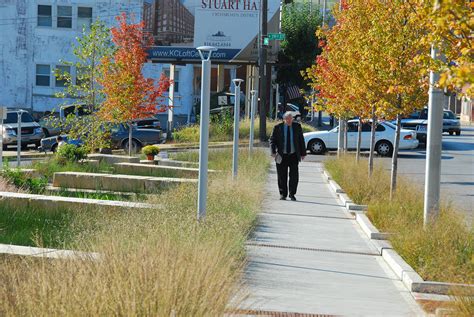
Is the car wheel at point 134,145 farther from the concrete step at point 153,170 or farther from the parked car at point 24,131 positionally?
the concrete step at point 153,170

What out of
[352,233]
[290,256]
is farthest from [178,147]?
[290,256]

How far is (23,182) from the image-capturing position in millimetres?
19672

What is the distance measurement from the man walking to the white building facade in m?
32.4

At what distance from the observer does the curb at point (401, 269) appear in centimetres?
986

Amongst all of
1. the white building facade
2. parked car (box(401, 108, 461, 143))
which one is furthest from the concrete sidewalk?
the white building facade

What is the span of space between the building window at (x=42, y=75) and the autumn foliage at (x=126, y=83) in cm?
1626

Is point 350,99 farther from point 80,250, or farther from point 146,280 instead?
point 146,280

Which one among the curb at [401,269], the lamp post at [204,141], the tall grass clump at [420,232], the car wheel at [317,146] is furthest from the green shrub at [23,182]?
the car wheel at [317,146]

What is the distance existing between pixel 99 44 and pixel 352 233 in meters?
19.8

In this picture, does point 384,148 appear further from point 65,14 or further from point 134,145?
point 65,14

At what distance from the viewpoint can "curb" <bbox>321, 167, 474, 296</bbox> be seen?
986cm

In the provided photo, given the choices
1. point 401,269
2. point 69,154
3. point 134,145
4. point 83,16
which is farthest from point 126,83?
point 401,269

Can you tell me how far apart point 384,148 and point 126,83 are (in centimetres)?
1194

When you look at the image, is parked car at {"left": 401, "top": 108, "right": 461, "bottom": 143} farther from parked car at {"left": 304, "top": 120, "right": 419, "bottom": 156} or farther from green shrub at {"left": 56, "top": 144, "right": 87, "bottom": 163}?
green shrub at {"left": 56, "top": 144, "right": 87, "bottom": 163}
